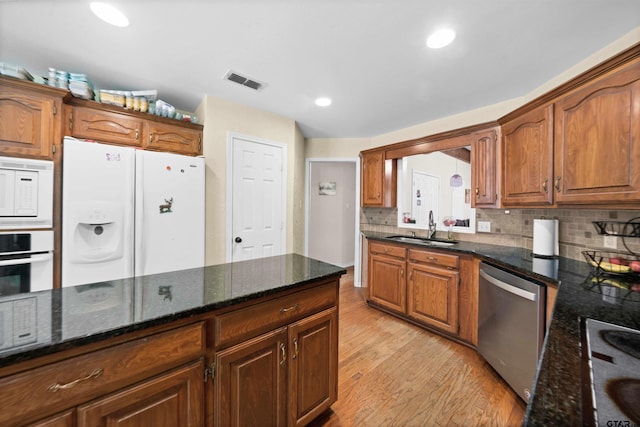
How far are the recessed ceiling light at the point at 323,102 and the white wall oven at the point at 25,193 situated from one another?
236 centimetres

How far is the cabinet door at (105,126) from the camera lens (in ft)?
6.97

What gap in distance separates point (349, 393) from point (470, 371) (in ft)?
3.42

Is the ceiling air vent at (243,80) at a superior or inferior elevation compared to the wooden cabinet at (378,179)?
superior

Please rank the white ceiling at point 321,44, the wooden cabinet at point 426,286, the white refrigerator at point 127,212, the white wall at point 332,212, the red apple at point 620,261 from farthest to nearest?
the white wall at point 332,212 < the wooden cabinet at point 426,286 < the white refrigerator at point 127,212 < the red apple at point 620,261 < the white ceiling at point 321,44

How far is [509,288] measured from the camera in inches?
69.9

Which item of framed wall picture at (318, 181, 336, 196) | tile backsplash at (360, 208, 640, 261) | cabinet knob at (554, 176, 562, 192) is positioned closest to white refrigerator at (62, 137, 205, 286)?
tile backsplash at (360, 208, 640, 261)

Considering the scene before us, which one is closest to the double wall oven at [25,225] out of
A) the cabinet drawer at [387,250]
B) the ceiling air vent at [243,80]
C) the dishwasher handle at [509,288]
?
the ceiling air vent at [243,80]

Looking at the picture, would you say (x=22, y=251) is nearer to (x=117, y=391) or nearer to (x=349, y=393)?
(x=117, y=391)

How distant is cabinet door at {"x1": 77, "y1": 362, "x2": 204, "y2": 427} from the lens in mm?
792

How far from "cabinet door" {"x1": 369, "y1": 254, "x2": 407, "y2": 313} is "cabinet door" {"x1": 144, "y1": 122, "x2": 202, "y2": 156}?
2.49m

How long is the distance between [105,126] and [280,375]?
101 inches

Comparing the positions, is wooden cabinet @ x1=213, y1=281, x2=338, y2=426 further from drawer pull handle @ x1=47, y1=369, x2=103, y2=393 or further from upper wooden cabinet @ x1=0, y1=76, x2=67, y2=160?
upper wooden cabinet @ x1=0, y1=76, x2=67, y2=160

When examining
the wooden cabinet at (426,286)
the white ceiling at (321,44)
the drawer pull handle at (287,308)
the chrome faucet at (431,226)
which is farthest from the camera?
the chrome faucet at (431,226)

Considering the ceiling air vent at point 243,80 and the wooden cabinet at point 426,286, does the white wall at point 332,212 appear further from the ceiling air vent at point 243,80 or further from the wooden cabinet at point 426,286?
the ceiling air vent at point 243,80
